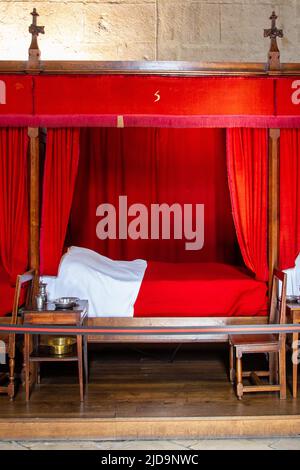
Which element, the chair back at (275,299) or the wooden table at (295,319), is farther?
the chair back at (275,299)

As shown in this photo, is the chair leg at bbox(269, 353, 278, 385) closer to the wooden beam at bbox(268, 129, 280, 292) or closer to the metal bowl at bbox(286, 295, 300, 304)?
the metal bowl at bbox(286, 295, 300, 304)

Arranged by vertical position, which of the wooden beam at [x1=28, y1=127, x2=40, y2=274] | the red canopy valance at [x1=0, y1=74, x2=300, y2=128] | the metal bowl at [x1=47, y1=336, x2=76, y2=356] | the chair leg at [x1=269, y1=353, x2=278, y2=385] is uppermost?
the red canopy valance at [x1=0, y1=74, x2=300, y2=128]

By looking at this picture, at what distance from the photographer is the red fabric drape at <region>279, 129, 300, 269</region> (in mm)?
4141

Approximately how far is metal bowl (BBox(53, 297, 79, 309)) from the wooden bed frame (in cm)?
23

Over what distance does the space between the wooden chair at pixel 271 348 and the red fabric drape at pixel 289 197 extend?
234mm

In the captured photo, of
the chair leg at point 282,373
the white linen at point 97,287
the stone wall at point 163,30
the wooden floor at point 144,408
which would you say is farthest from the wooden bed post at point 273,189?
the stone wall at point 163,30

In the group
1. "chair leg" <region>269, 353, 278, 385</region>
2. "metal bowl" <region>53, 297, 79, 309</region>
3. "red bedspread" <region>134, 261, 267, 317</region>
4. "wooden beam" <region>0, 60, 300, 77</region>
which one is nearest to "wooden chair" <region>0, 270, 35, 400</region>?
"metal bowl" <region>53, 297, 79, 309</region>

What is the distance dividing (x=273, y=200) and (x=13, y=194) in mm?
2131

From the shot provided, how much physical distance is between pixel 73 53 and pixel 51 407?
4.06 meters

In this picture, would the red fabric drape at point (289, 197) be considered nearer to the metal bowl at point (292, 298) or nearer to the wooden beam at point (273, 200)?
the wooden beam at point (273, 200)

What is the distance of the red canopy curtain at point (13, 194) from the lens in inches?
161

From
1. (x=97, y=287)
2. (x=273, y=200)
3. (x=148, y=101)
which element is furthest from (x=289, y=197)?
(x=97, y=287)

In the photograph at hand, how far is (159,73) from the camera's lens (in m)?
4.04

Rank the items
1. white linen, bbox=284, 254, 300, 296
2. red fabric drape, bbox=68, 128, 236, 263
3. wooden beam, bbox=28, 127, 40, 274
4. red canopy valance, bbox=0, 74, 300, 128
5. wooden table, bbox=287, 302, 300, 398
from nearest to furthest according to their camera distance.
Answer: wooden table, bbox=287, 302, 300, 398, red canopy valance, bbox=0, 74, 300, 128, wooden beam, bbox=28, 127, 40, 274, white linen, bbox=284, 254, 300, 296, red fabric drape, bbox=68, 128, 236, 263
